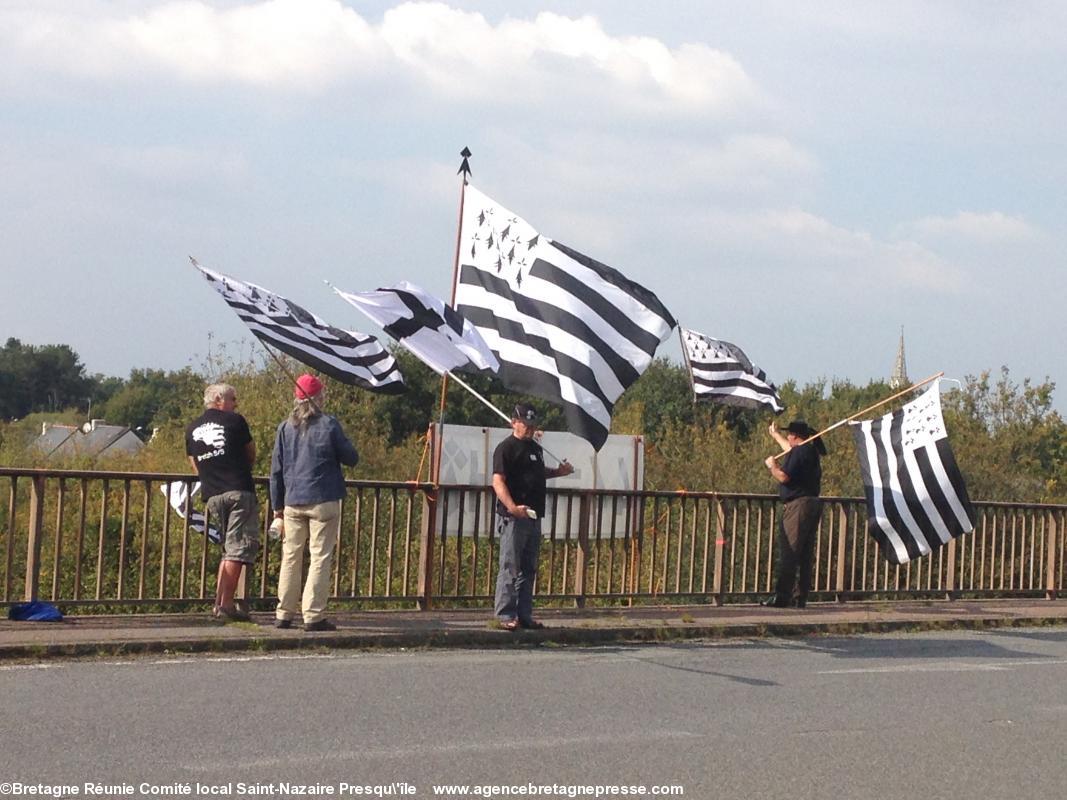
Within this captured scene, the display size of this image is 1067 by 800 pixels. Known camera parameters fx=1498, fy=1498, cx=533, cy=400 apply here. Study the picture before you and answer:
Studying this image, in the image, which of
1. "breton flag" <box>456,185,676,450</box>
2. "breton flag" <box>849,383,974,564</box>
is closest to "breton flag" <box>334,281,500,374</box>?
"breton flag" <box>456,185,676,450</box>

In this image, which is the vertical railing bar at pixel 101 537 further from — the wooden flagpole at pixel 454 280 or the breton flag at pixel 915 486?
the breton flag at pixel 915 486

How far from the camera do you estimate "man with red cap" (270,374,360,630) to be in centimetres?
1134

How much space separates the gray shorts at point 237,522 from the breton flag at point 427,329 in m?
1.84

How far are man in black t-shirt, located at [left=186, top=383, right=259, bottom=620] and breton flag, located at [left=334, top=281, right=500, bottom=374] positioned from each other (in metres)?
1.50

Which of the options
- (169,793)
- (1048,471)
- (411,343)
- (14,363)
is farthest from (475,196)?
(14,363)

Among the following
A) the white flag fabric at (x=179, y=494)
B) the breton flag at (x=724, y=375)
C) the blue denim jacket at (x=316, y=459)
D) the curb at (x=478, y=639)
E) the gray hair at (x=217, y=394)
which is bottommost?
the curb at (x=478, y=639)

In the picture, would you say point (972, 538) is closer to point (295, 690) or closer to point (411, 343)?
point (411, 343)

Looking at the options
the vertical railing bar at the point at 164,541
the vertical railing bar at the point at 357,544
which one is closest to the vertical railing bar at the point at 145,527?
the vertical railing bar at the point at 164,541

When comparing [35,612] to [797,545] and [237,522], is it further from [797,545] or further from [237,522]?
[797,545]

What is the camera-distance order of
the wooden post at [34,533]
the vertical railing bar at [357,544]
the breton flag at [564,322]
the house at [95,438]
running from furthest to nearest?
the house at [95,438] < the vertical railing bar at [357,544] < the breton flag at [564,322] < the wooden post at [34,533]

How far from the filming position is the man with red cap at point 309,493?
1134 cm

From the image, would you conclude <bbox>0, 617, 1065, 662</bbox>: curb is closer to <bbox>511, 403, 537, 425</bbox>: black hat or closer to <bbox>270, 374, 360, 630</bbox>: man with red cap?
<bbox>270, 374, 360, 630</bbox>: man with red cap

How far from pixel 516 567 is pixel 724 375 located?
508 centimetres

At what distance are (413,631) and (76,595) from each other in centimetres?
275
